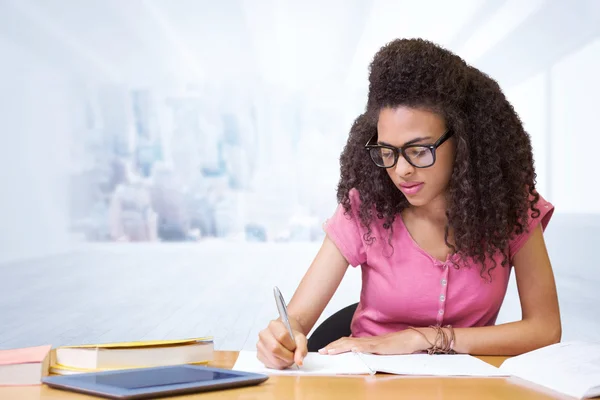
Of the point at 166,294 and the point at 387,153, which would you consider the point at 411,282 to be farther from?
the point at 166,294

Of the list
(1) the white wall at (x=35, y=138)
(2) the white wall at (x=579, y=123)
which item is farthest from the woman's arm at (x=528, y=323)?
(1) the white wall at (x=35, y=138)

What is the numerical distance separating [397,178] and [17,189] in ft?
13.1

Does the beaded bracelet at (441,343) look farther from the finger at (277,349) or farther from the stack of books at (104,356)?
the stack of books at (104,356)

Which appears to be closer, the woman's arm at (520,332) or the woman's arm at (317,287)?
the woman's arm at (520,332)

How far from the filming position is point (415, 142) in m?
1.46

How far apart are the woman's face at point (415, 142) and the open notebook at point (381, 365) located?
35cm

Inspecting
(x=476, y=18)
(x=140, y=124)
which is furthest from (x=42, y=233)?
(x=476, y=18)

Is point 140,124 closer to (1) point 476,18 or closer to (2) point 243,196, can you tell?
(2) point 243,196

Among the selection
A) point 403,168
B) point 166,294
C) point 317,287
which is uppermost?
point 403,168

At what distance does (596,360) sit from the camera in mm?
1134

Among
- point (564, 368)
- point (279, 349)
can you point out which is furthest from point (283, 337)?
point (564, 368)

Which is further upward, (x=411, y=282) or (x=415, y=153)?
(x=415, y=153)

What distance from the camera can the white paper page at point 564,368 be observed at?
1.01m

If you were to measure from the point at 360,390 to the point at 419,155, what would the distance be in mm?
589
